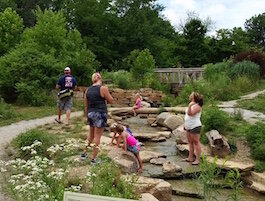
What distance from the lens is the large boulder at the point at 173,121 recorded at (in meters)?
11.3

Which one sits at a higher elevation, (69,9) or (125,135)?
(69,9)

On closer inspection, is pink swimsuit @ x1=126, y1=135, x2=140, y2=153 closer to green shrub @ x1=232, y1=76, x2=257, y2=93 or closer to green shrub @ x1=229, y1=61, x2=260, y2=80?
green shrub @ x1=232, y1=76, x2=257, y2=93

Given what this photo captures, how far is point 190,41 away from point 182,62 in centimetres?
229

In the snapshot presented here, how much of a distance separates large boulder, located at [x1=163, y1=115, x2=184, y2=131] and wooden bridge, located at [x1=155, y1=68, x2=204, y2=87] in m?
10.8

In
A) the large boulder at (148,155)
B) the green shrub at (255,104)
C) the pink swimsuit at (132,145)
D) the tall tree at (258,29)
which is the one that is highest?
the tall tree at (258,29)

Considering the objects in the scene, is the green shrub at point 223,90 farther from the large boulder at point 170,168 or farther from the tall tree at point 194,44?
the tall tree at point 194,44

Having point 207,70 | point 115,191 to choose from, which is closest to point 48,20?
point 207,70

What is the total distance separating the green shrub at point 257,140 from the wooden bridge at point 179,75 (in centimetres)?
1367

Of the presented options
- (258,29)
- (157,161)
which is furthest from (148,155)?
(258,29)

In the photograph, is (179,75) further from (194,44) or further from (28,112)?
(194,44)

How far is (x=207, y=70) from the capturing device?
63.9 ft

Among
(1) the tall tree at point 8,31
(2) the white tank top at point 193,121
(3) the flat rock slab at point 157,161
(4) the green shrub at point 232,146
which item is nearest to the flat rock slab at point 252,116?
(4) the green shrub at point 232,146

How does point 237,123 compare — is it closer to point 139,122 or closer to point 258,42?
point 139,122

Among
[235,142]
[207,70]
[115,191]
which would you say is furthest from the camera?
[207,70]
